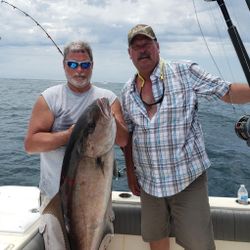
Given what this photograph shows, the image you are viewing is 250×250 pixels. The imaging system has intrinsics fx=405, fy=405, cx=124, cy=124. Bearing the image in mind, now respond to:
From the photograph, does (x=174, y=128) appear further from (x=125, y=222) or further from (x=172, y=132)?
(x=125, y=222)

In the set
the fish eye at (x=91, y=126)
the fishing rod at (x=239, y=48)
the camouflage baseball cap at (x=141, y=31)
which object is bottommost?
the fish eye at (x=91, y=126)

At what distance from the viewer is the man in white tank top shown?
2.89 metres

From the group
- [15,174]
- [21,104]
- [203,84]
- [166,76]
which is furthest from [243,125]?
[21,104]

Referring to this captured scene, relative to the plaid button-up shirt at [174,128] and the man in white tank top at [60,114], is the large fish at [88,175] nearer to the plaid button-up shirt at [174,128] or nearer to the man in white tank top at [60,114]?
the man in white tank top at [60,114]

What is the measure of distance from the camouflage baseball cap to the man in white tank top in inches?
18.4

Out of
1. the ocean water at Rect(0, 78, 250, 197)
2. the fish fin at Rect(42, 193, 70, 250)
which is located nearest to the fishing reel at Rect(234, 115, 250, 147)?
the fish fin at Rect(42, 193, 70, 250)

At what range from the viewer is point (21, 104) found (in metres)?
22.9

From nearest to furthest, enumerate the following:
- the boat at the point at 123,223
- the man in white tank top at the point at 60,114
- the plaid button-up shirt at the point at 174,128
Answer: the man in white tank top at the point at 60,114 < the plaid button-up shirt at the point at 174,128 < the boat at the point at 123,223

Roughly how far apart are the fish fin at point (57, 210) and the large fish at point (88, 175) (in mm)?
23

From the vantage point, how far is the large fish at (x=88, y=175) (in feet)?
8.78

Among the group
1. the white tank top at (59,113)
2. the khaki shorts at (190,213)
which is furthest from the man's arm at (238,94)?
the white tank top at (59,113)

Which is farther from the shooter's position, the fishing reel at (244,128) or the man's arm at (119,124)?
the man's arm at (119,124)

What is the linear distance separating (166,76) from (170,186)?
885mm

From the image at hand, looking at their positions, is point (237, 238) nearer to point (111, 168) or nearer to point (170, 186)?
point (170, 186)
